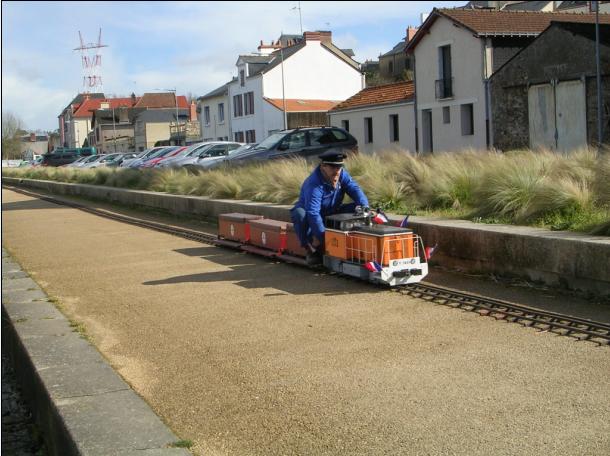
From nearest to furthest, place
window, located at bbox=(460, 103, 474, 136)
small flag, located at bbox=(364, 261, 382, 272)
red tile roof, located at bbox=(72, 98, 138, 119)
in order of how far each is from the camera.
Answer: small flag, located at bbox=(364, 261, 382, 272) < window, located at bbox=(460, 103, 474, 136) < red tile roof, located at bbox=(72, 98, 138, 119)

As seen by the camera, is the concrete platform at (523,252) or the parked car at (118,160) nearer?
the concrete platform at (523,252)

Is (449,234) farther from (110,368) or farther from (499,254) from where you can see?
(110,368)

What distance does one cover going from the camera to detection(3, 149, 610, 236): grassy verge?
10281 mm

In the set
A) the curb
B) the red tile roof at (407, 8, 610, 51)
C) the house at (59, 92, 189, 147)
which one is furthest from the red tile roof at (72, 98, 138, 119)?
the curb

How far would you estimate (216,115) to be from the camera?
74.8m

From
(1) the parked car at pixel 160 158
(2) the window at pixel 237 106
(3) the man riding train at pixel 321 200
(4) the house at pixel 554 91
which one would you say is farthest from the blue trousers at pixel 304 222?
(2) the window at pixel 237 106

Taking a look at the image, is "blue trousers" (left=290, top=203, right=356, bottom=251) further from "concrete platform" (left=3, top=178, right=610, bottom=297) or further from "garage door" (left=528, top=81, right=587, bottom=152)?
"garage door" (left=528, top=81, right=587, bottom=152)

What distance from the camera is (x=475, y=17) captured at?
40375 millimetres

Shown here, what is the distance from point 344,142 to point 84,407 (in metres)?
20.1

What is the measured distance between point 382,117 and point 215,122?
30440mm

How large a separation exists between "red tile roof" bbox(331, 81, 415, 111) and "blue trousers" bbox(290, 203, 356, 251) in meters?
35.2

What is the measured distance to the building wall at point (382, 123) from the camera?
4492 cm

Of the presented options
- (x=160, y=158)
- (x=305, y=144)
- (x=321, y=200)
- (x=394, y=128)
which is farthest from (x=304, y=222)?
(x=394, y=128)

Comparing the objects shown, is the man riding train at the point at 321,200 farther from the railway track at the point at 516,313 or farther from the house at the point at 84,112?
the house at the point at 84,112
